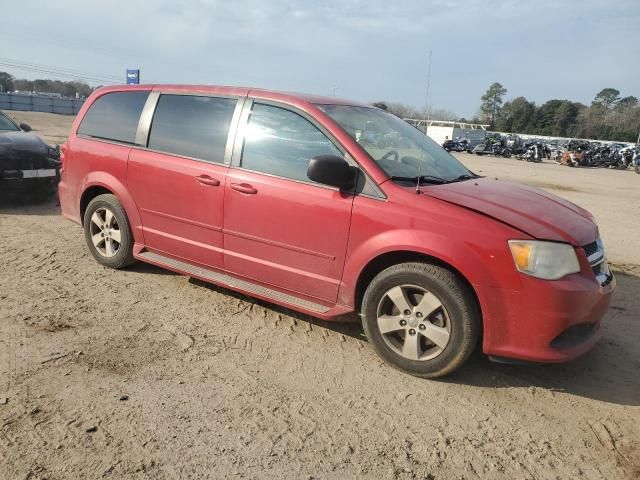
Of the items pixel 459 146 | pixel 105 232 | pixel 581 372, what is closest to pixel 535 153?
pixel 459 146

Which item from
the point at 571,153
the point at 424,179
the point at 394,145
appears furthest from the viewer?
the point at 571,153

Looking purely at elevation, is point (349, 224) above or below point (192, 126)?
below

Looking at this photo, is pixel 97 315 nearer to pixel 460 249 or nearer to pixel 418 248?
pixel 418 248

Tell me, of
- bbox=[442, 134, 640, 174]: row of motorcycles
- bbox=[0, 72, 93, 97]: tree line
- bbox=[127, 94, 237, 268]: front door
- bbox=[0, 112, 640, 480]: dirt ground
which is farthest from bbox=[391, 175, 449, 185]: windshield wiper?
bbox=[0, 72, 93, 97]: tree line

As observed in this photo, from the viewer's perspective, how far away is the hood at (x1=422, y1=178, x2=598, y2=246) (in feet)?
10.4

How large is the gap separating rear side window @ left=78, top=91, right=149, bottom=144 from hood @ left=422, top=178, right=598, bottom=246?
2.94 meters

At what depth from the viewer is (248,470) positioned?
8.05 ft

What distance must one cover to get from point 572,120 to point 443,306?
266ft

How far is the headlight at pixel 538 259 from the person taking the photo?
3041 mm

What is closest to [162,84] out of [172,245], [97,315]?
[172,245]

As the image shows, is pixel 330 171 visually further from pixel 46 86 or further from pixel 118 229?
pixel 46 86

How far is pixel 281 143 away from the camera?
155 inches

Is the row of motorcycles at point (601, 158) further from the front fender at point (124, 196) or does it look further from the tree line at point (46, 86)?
the tree line at point (46, 86)

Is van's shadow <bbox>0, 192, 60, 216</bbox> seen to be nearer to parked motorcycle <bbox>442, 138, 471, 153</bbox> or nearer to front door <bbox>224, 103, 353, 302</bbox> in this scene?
front door <bbox>224, 103, 353, 302</bbox>
